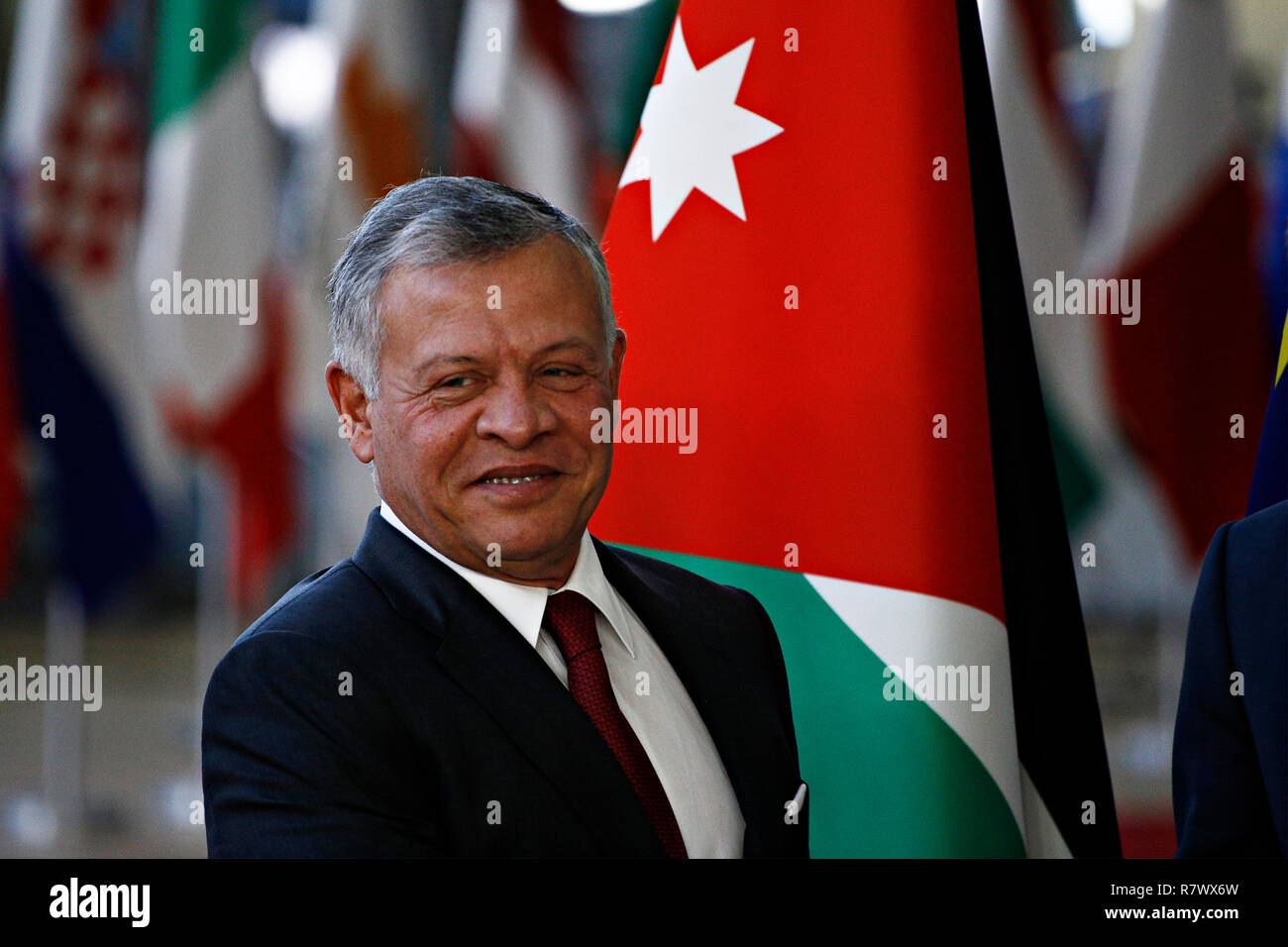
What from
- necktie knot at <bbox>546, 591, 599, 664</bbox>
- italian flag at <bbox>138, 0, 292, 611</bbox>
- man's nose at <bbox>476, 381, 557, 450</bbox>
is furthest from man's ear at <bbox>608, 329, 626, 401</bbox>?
italian flag at <bbox>138, 0, 292, 611</bbox>

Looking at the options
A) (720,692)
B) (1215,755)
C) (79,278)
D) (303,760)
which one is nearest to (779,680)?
(720,692)

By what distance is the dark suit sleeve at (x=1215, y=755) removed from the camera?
1.36 metres

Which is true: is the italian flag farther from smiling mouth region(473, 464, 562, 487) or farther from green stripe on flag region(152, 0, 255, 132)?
smiling mouth region(473, 464, 562, 487)

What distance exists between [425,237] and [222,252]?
90.6 inches

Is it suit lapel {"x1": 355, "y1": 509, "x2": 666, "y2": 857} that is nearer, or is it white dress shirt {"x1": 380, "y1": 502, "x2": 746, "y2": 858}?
suit lapel {"x1": 355, "y1": 509, "x2": 666, "y2": 857}

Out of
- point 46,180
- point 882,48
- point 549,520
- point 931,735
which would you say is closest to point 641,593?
point 549,520

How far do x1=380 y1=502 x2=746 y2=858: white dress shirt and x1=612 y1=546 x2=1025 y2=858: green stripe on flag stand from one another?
408mm

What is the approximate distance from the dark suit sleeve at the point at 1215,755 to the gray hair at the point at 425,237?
0.90m

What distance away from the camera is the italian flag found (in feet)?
10.1

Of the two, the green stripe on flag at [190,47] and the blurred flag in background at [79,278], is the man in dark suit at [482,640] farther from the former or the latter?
the blurred flag in background at [79,278]

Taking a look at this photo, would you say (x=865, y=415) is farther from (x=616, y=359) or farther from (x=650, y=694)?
(x=650, y=694)

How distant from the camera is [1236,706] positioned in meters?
1.38
